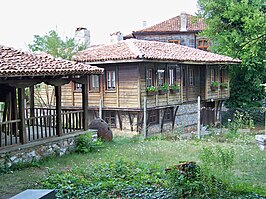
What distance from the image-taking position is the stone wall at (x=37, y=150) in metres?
9.73

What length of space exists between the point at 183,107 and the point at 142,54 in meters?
6.11

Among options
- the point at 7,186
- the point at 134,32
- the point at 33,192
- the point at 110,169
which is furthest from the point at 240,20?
the point at 33,192

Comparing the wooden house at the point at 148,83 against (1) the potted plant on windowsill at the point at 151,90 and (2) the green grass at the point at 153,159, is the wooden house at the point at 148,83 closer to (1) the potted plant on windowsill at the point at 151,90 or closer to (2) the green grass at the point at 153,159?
(1) the potted plant on windowsill at the point at 151,90

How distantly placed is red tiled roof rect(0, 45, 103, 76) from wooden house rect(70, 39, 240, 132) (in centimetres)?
520

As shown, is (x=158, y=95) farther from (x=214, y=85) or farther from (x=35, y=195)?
(x=35, y=195)

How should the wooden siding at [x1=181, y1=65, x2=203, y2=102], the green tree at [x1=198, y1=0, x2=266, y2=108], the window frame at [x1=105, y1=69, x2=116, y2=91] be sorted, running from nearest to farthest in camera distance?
the window frame at [x1=105, y1=69, x2=116, y2=91]
the wooden siding at [x1=181, y1=65, x2=203, y2=102]
the green tree at [x1=198, y1=0, x2=266, y2=108]

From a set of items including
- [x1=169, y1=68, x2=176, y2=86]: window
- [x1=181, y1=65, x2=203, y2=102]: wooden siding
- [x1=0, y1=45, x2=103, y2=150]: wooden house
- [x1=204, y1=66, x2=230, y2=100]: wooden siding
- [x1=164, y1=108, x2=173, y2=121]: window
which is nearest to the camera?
[x1=0, y1=45, x2=103, y2=150]: wooden house

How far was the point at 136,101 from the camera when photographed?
17734 millimetres

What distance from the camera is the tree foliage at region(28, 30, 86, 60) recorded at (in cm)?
2038

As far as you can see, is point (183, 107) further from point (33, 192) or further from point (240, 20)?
point (33, 192)

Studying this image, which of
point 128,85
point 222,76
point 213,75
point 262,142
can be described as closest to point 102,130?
point 128,85

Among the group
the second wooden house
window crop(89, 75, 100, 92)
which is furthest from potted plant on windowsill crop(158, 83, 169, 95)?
window crop(89, 75, 100, 92)

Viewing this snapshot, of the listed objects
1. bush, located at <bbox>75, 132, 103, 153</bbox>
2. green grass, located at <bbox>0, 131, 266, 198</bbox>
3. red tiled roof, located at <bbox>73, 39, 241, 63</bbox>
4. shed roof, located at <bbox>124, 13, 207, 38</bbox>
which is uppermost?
shed roof, located at <bbox>124, 13, 207, 38</bbox>

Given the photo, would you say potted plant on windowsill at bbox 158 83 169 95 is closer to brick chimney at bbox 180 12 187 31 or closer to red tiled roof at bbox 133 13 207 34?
red tiled roof at bbox 133 13 207 34
